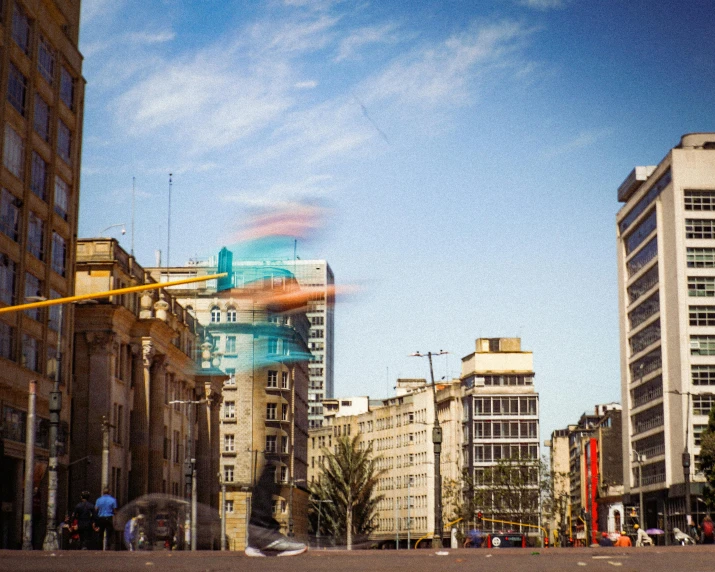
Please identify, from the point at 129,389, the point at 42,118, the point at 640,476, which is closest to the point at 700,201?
the point at 640,476

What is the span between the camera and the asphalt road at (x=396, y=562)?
1138 centimetres

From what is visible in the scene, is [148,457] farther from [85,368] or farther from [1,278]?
Result: [1,278]

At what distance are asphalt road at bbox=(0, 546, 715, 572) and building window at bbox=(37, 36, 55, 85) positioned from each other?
149 ft

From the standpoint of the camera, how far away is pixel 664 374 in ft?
319

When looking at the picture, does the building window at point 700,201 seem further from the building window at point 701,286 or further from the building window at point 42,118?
the building window at point 42,118

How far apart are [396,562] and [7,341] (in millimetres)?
40932

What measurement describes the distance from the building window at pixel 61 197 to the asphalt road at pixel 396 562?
151 ft

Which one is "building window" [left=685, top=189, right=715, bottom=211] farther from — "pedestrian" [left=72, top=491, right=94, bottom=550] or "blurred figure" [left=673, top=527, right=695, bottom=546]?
"pedestrian" [left=72, top=491, right=94, bottom=550]

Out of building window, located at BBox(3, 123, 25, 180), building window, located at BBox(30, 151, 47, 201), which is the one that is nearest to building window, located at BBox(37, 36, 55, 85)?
building window, located at BBox(30, 151, 47, 201)

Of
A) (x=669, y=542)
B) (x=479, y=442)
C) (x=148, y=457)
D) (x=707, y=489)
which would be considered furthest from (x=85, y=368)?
(x=479, y=442)

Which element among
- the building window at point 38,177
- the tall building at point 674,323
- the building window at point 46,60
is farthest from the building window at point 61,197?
the tall building at point 674,323

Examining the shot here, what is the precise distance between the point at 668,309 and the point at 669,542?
19714mm

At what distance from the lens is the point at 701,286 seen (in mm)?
94125

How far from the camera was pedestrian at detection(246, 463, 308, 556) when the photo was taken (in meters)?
11.5
